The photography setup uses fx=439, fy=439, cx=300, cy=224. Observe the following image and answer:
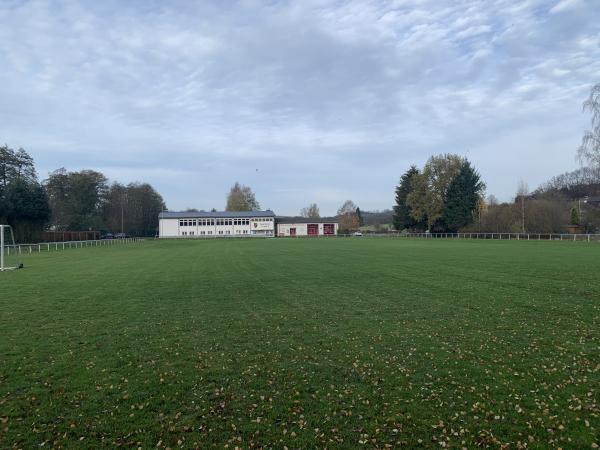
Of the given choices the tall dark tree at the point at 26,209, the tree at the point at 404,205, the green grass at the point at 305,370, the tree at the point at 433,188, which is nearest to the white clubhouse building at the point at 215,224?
the tree at the point at 404,205

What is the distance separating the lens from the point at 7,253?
42062 mm

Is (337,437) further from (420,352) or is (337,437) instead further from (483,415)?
(420,352)

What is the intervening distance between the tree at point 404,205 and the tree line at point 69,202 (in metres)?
66.0

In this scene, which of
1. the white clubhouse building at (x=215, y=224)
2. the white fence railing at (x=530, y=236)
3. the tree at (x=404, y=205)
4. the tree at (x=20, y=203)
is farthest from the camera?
the white clubhouse building at (x=215, y=224)

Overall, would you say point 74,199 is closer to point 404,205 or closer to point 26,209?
point 26,209

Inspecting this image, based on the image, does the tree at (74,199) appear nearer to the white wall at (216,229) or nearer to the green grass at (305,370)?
the white wall at (216,229)

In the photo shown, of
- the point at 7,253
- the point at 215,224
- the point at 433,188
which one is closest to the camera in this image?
the point at 7,253

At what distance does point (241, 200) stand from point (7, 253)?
97106 millimetres

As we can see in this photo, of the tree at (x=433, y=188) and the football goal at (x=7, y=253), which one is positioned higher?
the tree at (x=433, y=188)

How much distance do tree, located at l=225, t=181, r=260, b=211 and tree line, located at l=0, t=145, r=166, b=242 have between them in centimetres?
2099

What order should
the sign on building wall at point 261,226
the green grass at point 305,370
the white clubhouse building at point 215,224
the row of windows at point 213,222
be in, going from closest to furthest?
the green grass at point 305,370
the white clubhouse building at point 215,224
the row of windows at point 213,222
the sign on building wall at point 261,226

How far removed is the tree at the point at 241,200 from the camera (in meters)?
137

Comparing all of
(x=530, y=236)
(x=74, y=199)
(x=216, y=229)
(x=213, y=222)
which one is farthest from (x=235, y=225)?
(x=530, y=236)

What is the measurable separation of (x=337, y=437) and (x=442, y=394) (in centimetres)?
190
